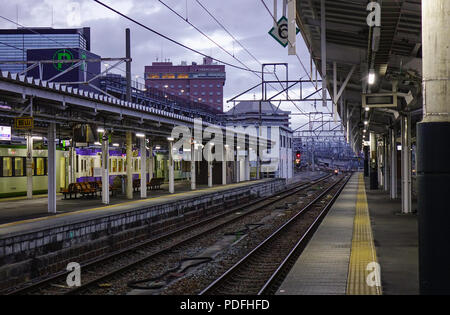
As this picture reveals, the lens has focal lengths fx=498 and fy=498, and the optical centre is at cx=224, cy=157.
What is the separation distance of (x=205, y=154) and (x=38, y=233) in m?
25.2

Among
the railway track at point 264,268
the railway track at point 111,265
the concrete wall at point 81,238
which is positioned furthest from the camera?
the concrete wall at point 81,238

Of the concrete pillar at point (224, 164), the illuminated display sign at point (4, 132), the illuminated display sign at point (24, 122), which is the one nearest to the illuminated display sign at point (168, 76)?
the concrete pillar at point (224, 164)

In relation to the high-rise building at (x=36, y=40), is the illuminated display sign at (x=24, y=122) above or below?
below

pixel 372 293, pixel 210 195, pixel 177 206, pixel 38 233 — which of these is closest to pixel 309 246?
pixel 372 293

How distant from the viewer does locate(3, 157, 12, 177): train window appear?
856 inches

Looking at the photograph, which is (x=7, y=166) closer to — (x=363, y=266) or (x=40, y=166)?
(x=40, y=166)

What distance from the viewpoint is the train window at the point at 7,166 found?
21750 mm

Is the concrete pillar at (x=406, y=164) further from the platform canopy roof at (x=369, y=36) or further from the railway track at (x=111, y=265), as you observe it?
the railway track at (x=111, y=265)

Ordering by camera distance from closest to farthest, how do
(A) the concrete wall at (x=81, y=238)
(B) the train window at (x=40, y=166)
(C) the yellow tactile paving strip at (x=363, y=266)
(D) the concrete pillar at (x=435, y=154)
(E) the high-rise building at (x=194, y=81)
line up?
(D) the concrete pillar at (x=435, y=154), (C) the yellow tactile paving strip at (x=363, y=266), (A) the concrete wall at (x=81, y=238), (B) the train window at (x=40, y=166), (E) the high-rise building at (x=194, y=81)

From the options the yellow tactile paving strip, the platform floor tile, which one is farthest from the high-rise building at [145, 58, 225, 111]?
the yellow tactile paving strip

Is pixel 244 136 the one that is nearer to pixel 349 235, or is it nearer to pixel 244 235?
pixel 244 235

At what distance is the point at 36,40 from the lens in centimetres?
12156

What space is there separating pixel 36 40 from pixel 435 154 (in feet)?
428

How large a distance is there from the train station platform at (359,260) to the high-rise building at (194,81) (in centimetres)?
14107
